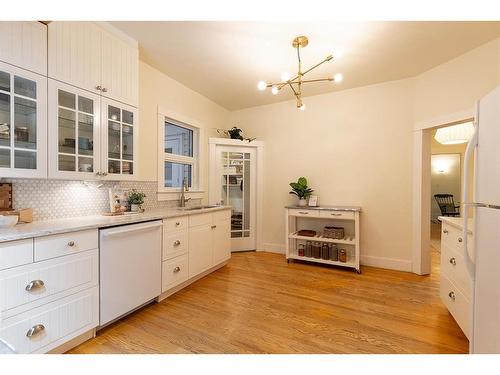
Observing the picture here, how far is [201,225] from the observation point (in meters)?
2.79

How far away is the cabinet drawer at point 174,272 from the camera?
7.45 ft

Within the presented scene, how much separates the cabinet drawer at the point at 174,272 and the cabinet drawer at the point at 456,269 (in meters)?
2.39

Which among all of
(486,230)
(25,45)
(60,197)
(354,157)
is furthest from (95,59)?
(354,157)

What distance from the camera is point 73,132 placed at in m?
1.81

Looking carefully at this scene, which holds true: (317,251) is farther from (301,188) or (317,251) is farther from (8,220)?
(8,220)

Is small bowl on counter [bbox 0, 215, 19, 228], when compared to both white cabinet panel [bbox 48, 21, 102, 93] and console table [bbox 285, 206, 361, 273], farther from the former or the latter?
console table [bbox 285, 206, 361, 273]

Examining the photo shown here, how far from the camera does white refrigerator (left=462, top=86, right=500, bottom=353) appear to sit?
95 centimetres

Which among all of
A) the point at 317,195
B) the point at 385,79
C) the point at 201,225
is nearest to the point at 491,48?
the point at 385,79

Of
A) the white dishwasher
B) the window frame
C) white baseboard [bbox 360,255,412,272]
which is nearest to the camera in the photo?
the white dishwasher

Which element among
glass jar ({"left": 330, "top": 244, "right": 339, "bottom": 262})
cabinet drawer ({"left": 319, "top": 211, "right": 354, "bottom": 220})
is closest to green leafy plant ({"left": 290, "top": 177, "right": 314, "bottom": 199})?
cabinet drawer ({"left": 319, "top": 211, "right": 354, "bottom": 220})

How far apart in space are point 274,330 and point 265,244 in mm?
2308

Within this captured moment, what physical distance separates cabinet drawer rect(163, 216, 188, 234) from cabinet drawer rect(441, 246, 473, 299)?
7.80 ft

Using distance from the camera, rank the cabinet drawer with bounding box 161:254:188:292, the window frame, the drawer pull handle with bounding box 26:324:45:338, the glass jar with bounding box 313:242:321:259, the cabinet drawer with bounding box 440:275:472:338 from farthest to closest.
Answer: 1. the glass jar with bounding box 313:242:321:259
2. the window frame
3. the cabinet drawer with bounding box 161:254:188:292
4. the cabinet drawer with bounding box 440:275:472:338
5. the drawer pull handle with bounding box 26:324:45:338

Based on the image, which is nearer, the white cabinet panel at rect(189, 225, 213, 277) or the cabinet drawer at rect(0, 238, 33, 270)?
the cabinet drawer at rect(0, 238, 33, 270)
